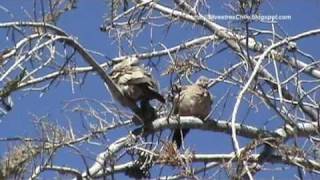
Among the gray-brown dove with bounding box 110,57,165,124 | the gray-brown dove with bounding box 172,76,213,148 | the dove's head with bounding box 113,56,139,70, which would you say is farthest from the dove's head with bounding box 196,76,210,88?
the gray-brown dove with bounding box 110,57,165,124

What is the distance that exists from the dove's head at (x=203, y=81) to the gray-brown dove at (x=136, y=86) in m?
0.89

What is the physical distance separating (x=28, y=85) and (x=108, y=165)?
2.00 ft

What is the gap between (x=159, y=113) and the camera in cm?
516

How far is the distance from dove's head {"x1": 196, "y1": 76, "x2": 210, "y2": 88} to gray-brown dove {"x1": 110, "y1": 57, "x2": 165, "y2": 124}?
0.89 meters

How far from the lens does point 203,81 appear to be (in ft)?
20.2

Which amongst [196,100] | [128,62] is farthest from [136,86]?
[196,100]

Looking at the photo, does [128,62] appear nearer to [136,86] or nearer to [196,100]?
[136,86]

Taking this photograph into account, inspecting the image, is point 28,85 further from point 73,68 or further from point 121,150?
point 121,150

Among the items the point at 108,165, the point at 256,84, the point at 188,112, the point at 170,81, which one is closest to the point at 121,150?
the point at 108,165

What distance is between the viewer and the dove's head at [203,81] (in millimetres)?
6098

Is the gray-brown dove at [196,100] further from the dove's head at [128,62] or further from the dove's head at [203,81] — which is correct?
the dove's head at [128,62]

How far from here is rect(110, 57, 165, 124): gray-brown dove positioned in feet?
16.3

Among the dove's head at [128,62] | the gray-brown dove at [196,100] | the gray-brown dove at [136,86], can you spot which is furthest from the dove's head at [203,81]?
Answer: the gray-brown dove at [136,86]

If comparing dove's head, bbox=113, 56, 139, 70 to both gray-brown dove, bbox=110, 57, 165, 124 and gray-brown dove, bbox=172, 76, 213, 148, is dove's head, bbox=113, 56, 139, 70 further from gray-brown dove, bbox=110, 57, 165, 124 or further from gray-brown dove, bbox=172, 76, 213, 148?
gray-brown dove, bbox=172, 76, 213, 148
